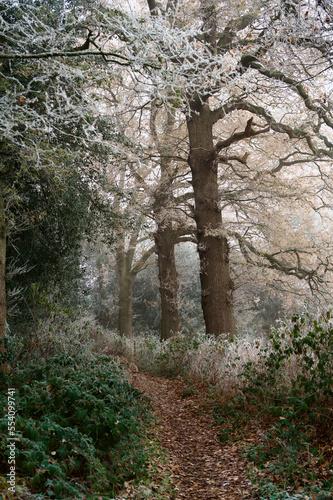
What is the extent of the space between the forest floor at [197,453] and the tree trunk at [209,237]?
246 cm

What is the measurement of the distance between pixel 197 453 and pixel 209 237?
18.4 ft

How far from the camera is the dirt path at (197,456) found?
374 cm

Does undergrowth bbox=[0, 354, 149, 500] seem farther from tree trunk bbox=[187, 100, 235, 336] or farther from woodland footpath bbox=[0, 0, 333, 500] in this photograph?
tree trunk bbox=[187, 100, 235, 336]

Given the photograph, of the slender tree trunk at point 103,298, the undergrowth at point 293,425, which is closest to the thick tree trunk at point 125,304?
the slender tree trunk at point 103,298

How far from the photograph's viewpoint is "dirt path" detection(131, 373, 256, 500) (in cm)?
374

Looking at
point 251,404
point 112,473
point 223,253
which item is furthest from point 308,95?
point 112,473

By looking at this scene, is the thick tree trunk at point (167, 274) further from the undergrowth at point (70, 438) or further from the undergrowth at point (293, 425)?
the undergrowth at point (70, 438)

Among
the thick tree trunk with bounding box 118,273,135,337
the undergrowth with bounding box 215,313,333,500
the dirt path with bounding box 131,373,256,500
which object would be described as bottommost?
the dirt path with bounding box 131,373,256,500

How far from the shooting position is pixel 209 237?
9703 millimetres

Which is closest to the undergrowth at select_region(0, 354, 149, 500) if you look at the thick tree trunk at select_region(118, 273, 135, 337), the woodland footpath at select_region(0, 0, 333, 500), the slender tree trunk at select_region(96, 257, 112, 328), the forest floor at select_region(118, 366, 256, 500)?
the woodland footpath at select_region(0, 0, 333, 500)

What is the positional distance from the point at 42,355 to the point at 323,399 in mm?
4140

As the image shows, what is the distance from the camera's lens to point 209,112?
33.8 ft

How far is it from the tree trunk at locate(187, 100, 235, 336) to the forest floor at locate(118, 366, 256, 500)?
2463 mm

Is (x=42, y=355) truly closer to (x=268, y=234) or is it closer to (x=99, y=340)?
(x=99, y=340)
